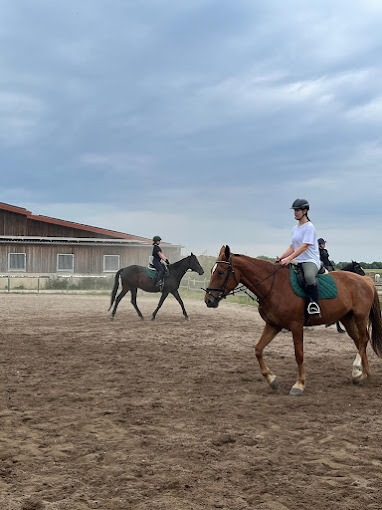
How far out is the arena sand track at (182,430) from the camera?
14.6 ft

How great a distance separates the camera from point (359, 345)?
8.95 metres

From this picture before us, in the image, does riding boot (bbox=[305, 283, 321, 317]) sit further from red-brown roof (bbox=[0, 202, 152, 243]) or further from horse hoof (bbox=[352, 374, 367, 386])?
red-brown roof (bbox=[0, 202, 152, 243])

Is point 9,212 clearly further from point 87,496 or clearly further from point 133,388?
point 87,496

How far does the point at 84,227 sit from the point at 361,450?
33.4m

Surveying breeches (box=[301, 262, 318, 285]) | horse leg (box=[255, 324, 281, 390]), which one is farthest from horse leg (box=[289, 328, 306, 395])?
breeches (box=[301, 262, 318, 285])

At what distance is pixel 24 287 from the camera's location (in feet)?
111

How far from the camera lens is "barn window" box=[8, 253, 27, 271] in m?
35.7

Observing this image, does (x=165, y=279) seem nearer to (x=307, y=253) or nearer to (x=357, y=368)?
(x=357, y=368)

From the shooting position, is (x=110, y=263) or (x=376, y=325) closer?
(x=376, y=325)

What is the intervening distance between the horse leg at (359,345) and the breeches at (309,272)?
4.73ft

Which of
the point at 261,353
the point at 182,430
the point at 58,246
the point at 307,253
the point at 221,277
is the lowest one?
the point at 182,430

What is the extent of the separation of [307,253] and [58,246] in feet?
101

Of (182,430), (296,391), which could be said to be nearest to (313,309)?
(296,391)

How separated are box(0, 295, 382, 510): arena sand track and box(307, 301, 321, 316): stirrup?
4.12 ft
